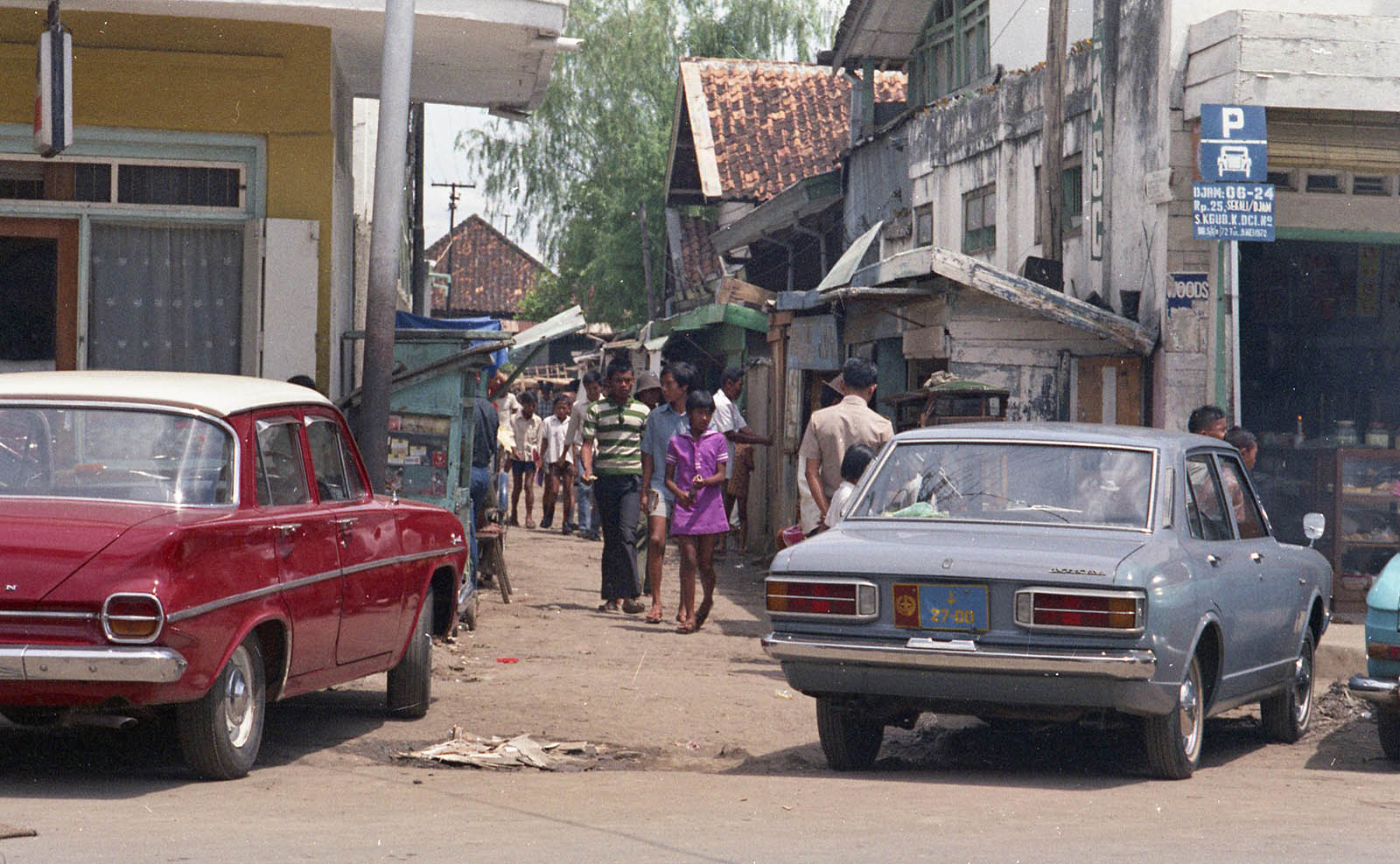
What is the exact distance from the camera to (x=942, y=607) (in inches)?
265

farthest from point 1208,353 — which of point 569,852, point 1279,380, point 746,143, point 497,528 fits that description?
point 746,143

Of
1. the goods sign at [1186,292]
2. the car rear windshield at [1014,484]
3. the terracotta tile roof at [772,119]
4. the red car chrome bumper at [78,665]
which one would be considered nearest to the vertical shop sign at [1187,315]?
the goods sign at [1186,292]

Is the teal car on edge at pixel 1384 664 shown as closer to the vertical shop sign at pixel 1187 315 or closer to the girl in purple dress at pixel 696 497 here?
the girl in purple dress at pixel 696 497

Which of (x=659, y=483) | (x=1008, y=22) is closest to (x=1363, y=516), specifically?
(x=659, y=483)

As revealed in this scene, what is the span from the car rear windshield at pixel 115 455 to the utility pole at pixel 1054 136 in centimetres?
1028

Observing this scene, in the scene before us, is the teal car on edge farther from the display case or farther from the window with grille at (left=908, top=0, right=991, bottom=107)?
the window with grille at (left=908, top=0, right=991, bottom=107)

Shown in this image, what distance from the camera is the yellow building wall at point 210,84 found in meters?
11.1

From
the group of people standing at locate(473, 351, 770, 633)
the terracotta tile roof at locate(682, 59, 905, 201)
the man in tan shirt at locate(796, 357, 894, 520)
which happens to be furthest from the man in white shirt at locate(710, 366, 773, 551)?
the terracotta tile roof at locate(682, 59, 905, 201)

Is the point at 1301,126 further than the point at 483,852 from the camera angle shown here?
Yes

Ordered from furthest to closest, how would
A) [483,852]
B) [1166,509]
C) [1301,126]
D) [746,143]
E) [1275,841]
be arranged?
[746,143] < [1301,126] < [1166,509] < [1275,841] < [483,852]

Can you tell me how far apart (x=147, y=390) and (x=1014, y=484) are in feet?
11.9

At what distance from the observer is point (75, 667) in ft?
19.4

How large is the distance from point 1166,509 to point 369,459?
489 cm

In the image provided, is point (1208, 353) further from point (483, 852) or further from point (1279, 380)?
point (483, 852)
